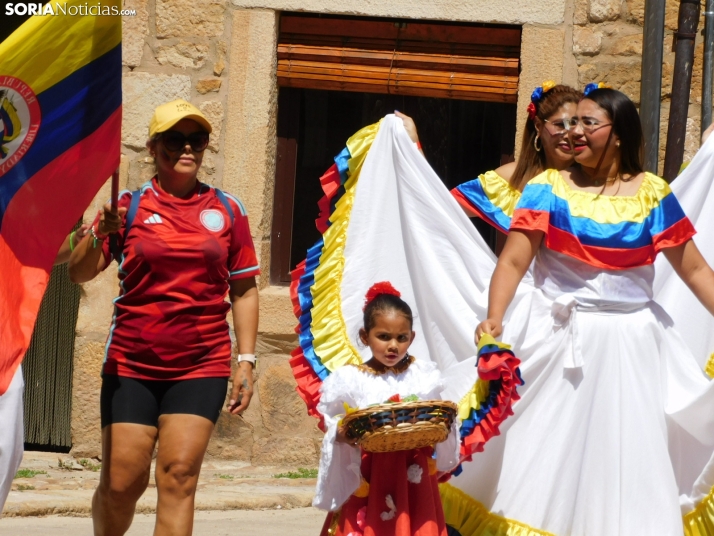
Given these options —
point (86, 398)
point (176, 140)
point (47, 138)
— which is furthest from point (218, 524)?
point (47, 138)

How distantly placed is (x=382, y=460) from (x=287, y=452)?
329 centimetres

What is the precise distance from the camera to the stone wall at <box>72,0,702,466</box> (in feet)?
24.9

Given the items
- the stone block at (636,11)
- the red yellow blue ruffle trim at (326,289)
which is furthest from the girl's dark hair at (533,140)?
the stone block at (636,11)

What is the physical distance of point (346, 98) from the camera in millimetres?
7898

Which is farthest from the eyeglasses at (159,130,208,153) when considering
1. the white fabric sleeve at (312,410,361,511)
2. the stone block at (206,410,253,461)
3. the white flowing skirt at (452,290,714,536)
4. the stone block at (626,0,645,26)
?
the stone block at (626,0,645,26)

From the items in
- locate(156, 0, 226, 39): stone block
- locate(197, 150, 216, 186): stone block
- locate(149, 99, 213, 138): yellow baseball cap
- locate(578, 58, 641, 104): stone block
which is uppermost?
locate(156, 0, 226, 39): stone block

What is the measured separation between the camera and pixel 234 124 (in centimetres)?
764

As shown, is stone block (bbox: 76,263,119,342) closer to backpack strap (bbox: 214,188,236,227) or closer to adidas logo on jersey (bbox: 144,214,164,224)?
backpack strap (bbox: 214,188,236,227)

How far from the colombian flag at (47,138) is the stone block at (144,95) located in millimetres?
3115

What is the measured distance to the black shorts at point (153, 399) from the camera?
4.57 meters

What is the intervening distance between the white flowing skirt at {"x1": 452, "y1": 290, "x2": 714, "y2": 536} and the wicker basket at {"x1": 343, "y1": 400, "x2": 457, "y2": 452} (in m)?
0.55

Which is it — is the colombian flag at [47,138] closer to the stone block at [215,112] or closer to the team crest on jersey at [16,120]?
the team crest on jersey at [16,120]

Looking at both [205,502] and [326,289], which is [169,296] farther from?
[205,502]

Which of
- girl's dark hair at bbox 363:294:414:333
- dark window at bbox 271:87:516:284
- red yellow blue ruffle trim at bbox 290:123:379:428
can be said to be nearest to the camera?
girl's dark hair at bbox 363:294:414:333
